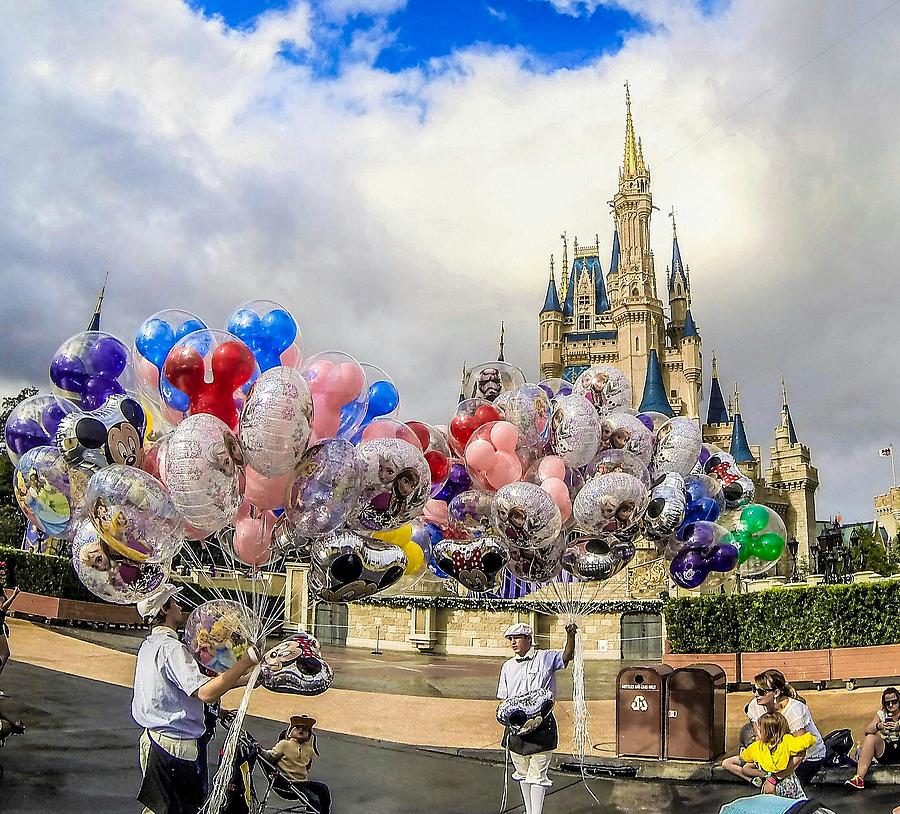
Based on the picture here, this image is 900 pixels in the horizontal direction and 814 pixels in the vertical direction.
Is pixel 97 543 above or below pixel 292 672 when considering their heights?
above

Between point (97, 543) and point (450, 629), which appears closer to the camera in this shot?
point (97, 543)

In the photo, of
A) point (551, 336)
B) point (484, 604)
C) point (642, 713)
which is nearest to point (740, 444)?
point (551, 336)

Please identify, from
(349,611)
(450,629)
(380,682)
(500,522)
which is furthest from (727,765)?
(349,611)

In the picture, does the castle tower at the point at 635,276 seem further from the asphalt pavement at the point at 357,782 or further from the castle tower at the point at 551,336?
the asphalt pavement at the point at 357,782

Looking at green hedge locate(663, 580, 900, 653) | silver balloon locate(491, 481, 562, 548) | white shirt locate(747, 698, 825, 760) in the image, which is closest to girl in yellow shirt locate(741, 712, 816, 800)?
white shirt locate(747, 698, 825, 760)

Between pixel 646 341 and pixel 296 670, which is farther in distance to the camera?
pixel 646 341

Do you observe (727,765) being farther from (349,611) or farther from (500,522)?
(349,611)

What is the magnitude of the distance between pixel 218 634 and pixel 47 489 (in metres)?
1.97

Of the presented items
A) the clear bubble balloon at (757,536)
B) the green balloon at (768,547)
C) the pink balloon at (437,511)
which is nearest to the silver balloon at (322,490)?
the pink balloon at (437,511)

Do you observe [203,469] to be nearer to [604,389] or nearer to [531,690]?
[531,690]

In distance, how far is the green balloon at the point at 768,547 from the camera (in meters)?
8.50

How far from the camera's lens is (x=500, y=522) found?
6.86m

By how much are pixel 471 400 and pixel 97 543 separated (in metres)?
3.79

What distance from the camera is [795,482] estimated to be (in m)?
65.6
